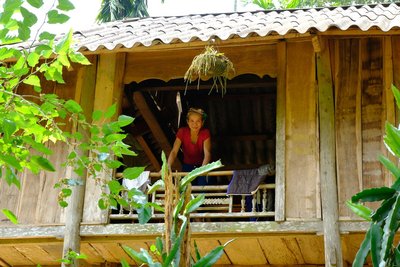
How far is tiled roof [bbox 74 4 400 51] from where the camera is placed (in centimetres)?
834

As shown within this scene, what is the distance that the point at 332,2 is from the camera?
23.4 m

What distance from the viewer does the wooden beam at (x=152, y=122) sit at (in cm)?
1043

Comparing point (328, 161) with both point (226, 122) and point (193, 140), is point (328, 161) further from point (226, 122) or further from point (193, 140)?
point (226, 122)

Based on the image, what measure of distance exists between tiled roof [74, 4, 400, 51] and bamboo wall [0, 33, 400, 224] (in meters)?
0.29

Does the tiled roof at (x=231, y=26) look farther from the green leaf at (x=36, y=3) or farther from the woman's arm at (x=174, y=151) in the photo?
the green leaf at (x=36, y=3)

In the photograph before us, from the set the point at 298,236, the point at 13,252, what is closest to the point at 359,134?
the point at 298,236

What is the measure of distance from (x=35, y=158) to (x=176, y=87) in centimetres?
504

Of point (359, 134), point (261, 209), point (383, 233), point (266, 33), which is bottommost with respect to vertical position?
point (383, 233)

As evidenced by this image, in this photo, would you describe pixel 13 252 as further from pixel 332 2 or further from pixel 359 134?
pixel 332 2

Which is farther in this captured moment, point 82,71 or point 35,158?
point 82,71

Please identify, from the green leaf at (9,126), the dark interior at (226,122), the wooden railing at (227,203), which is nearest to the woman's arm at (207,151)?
the wooden railing at (227,203)

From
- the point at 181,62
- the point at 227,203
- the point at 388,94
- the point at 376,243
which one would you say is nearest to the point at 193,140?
the point at 181,62

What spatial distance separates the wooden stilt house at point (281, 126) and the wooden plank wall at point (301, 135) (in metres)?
0.01

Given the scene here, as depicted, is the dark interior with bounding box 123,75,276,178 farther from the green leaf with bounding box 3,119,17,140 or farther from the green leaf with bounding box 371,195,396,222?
the green leaf with bounding box 371,195,396,222
